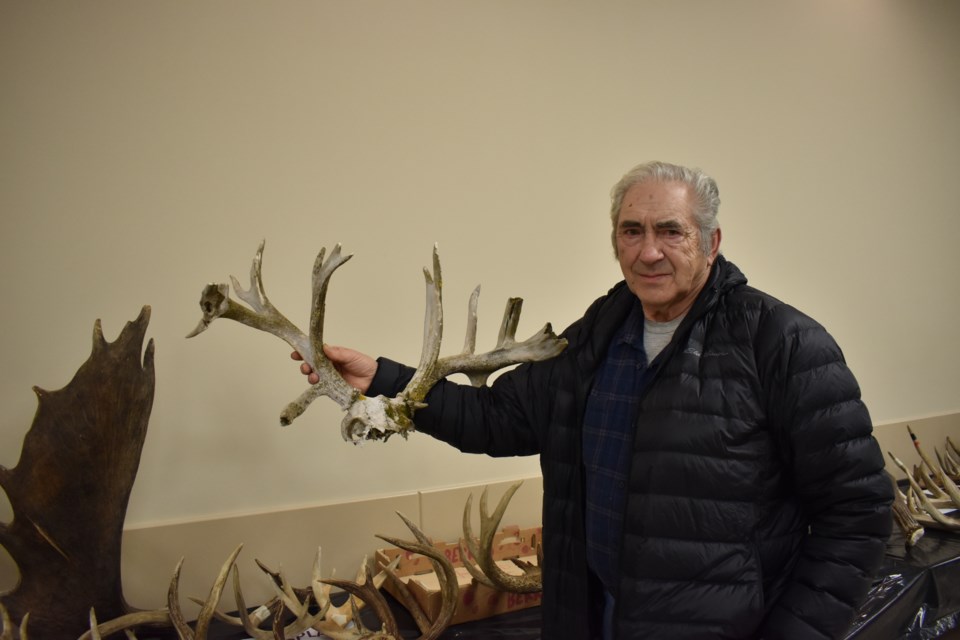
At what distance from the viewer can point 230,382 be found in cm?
199

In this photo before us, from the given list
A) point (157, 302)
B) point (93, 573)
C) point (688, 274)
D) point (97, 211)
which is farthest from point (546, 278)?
point (93, 573)

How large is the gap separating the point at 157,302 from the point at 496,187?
1.27m

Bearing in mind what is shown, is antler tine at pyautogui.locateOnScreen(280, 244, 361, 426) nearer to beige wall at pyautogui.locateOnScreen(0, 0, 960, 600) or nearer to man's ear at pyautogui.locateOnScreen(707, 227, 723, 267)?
beige wall at pyautogui.locateOnScreen(0, 0, 960, 600)

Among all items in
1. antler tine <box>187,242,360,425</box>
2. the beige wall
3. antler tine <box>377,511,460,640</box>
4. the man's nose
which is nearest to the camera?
the man's nose

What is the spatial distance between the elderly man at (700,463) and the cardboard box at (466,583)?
462 millimetres

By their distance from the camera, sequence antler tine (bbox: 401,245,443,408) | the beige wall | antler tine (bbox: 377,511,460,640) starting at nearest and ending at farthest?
antler tine (bbox: 401,245,443,408) → antler tine (bbox: 377,511,460,640) → the beige wall

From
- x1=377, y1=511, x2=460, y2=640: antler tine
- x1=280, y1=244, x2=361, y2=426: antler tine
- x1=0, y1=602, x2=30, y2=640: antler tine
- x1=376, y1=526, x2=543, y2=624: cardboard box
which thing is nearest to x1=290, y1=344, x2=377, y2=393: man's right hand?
x1=280, y1=244, x2=361, y2=426: antler tine

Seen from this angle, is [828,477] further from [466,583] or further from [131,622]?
[131,622]

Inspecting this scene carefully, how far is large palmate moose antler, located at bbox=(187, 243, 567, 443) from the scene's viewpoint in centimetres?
144

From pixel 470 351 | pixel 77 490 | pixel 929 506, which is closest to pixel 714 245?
pixel 470 351

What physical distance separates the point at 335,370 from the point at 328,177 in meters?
0.87

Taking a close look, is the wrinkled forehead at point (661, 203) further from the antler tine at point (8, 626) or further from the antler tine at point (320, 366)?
the antler tine at point (8, 626)

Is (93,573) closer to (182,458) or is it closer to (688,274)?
(182,458)

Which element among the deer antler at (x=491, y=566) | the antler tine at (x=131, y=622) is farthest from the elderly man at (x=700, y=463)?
the antler tine at (x=131, y=622)
